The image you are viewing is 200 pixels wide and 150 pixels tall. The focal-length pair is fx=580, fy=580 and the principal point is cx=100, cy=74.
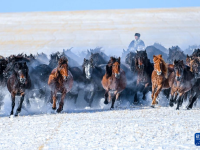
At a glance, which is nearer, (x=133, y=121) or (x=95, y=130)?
(x=95, y=130)

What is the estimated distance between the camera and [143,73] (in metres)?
18.4

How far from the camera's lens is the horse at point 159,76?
16802 mm

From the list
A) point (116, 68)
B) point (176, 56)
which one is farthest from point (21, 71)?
point (176, 56)

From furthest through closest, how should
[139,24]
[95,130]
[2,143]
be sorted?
[139,24], [95,130], [2,143]

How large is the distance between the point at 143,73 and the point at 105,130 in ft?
25.3

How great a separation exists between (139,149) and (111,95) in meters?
8.49

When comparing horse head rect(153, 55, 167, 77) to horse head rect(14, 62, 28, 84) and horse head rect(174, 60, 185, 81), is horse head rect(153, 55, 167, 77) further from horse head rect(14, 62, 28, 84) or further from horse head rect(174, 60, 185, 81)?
horse head rect(14, 62, 28, 84)

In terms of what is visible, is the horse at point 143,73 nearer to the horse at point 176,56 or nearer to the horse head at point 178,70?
the horse head at point 178,70

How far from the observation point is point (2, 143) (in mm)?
9703

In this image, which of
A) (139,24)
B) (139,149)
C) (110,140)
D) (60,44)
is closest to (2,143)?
(110,140)

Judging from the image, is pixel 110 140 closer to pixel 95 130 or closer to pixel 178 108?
pixel 95 130

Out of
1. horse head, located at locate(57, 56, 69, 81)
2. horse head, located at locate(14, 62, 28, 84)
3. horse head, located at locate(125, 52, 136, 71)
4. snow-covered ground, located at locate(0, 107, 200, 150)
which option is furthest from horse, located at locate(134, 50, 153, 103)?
horse head, located at locate(14, 62, 28, 84)

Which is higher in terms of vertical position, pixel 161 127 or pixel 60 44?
pixel 60 44

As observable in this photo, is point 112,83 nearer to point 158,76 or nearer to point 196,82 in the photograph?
point 158,76
